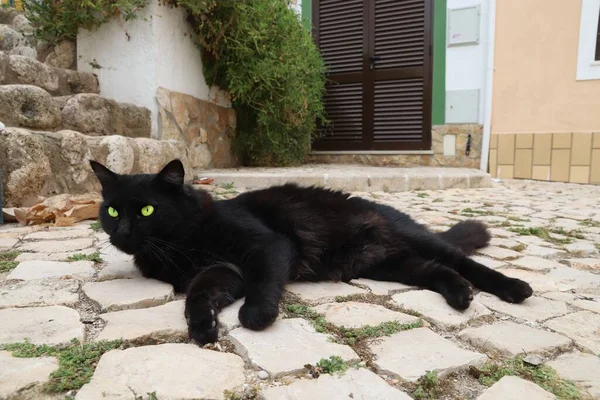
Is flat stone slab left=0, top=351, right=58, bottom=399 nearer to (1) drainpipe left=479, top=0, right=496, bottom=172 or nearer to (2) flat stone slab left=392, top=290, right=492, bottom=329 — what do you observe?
(2) flat stone slab left=392, top=290, right=492, bottom=329

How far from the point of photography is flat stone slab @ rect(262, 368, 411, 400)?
0.98m

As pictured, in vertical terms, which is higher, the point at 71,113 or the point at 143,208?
the point at 71,113

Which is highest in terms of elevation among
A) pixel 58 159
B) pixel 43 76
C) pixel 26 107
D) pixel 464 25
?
pixel 464 25

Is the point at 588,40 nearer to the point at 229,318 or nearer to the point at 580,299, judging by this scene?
the point at 580,299

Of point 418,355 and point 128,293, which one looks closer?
point 418,355

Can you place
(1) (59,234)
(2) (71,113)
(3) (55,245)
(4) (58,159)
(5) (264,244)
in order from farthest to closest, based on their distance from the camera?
(2) (71,113) < (4) (58,159) < (1) (59,234) < (3) (55,245) < (5) (264,244)

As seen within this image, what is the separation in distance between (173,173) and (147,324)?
0.64 meters

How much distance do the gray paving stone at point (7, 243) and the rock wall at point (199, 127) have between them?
2371 millimetres

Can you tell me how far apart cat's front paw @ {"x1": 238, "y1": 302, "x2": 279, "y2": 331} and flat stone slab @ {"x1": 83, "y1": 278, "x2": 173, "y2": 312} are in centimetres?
40

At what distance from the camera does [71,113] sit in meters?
3.90

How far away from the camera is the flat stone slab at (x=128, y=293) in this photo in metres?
1.52

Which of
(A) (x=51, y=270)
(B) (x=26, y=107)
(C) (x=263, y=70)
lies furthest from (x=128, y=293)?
(C) (x=263, y=70)

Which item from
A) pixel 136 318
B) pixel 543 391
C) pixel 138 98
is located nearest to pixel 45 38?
pixel 138 98

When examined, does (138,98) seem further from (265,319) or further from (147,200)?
(265,319)
